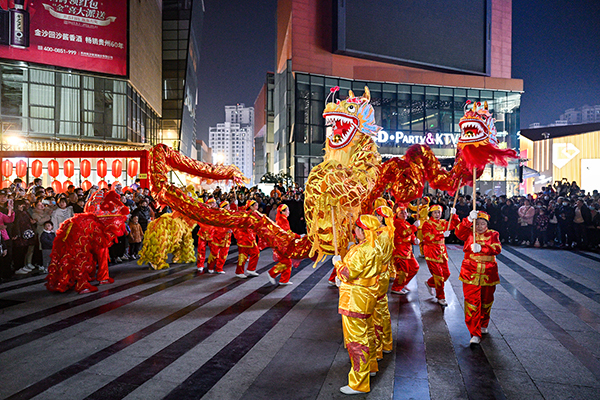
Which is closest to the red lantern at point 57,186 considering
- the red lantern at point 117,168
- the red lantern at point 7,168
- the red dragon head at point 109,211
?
the red lantern at point 7,168

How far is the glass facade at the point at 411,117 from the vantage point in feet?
84.1

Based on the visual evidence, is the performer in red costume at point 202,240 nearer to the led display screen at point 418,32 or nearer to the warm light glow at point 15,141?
the warm light glow at point 15,141

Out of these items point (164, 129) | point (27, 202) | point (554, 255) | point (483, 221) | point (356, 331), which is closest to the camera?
point (356, 331)

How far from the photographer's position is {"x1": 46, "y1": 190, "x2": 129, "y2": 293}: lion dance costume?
637cm

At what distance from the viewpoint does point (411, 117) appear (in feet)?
91.0

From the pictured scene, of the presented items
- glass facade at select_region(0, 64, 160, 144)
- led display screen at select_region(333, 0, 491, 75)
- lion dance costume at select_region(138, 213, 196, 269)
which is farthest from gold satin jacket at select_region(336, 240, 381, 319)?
led display screen at select_region(333, 0, 491, 75)

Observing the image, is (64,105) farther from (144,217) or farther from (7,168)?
(144,217)

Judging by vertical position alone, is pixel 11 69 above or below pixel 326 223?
above

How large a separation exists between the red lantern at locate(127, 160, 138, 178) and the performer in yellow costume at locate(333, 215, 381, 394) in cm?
1278

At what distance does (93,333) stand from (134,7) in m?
22.9

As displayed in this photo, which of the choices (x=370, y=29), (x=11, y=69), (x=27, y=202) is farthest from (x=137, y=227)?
(x=370, y=29)

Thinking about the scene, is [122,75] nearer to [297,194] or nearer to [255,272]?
[297,194]

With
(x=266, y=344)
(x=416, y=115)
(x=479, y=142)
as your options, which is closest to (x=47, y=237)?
(x=266, y=344)

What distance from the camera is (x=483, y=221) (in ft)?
15.2
